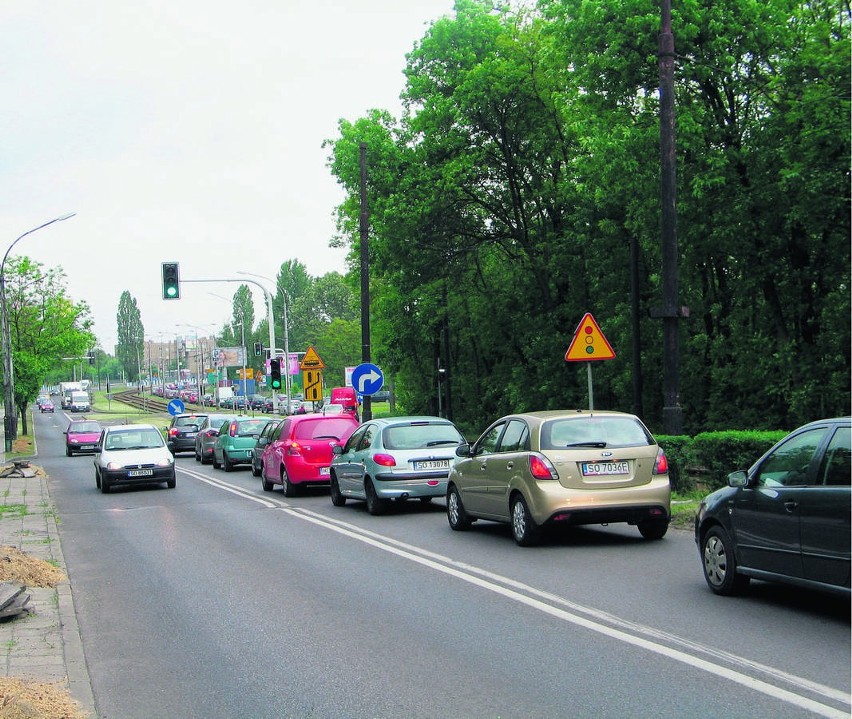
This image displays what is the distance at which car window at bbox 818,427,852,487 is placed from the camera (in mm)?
7410

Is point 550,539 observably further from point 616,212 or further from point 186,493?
point 616,212

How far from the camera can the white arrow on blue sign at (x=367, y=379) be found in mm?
26438

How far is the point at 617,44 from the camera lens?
2505 cm

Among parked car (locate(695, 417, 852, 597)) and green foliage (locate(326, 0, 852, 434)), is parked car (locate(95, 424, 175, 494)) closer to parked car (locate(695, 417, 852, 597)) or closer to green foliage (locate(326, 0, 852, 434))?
green foliage (locate(326, 0, 852, 434))

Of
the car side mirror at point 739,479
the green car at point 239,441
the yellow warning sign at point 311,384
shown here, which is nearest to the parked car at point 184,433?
the green car at point 239,441

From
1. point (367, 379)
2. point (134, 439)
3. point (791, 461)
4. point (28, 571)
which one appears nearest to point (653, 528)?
point (791, 461)

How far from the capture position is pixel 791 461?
8148 millimetres

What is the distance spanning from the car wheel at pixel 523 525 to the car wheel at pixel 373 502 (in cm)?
480

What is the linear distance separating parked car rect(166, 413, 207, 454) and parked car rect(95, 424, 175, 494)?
57.6 feet

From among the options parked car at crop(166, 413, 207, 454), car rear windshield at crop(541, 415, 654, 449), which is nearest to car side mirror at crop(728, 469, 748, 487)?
car rear windshield at crop(541, 415, 654, 449)

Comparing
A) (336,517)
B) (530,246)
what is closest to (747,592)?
(336,517)

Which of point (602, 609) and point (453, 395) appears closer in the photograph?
point (602, 609)

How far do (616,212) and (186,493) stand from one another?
15375mm

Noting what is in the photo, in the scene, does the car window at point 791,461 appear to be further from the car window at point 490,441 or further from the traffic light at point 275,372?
the traffic light at point 275,372
